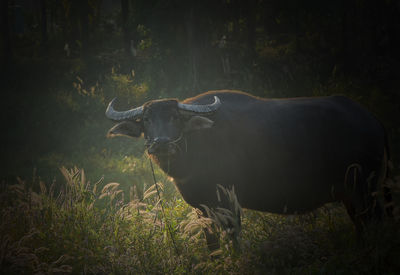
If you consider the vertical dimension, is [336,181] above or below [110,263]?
above

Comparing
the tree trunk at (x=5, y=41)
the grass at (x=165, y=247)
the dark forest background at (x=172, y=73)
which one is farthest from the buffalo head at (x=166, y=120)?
the tree trunk at (x=5, y=41)

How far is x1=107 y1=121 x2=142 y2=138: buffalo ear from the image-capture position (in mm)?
4857

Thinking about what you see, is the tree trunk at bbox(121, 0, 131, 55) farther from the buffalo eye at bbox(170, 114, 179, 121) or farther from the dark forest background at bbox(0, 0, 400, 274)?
the buffalo eye at bbox(170, 114, 179, 121)

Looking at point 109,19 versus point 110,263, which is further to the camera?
point 109,19

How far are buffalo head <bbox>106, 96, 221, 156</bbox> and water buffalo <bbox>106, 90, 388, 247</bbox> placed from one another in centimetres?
1

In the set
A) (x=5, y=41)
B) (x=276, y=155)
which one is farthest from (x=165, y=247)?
(x=5, y=41)

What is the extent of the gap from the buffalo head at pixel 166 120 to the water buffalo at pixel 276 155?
0.01 m

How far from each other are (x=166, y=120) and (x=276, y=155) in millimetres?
1544

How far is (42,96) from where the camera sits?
14.3m

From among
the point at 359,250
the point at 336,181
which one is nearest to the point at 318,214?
the point at 336,181

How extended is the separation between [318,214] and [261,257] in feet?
7.77

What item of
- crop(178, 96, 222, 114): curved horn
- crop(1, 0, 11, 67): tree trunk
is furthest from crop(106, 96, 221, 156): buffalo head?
crop(1, 0, 11, 67): tree trunk

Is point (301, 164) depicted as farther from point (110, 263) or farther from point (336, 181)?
point (110, 263)

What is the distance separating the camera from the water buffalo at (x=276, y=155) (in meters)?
4.69
